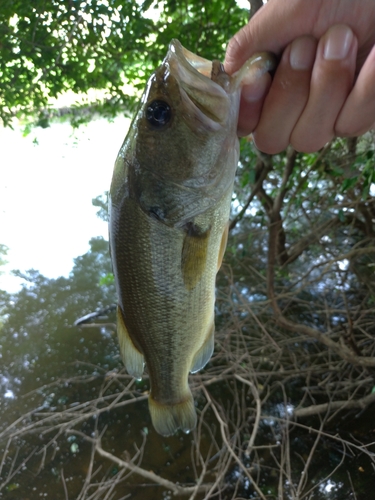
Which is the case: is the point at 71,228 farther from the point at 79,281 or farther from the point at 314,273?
the point at 314,273

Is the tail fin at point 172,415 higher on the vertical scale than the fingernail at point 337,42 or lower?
lower

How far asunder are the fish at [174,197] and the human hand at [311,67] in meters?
0.08

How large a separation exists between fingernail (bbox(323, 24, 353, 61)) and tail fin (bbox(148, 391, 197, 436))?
4.67 feet

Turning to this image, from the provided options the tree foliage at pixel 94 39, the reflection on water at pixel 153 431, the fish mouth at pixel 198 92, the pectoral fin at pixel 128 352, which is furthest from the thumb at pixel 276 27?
the tree foliage at pixel 94 39

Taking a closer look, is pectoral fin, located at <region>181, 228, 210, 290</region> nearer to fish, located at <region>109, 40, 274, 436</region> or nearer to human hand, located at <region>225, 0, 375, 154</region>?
fish, located at <region>109, 40, 274, 436</region>

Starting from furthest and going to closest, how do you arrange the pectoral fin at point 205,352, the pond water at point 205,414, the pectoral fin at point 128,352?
the pond water at point 205,414, the pectoral fin at point 205,352, the pectoral fin at point 128,352

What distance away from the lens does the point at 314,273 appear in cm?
498

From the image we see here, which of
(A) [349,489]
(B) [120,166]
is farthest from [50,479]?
(B) [120,166]

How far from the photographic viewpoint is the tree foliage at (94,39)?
3121 mm

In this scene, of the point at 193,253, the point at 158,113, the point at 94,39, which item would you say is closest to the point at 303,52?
the point at 158,113

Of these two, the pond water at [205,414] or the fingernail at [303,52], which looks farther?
the pond water at [205,414]

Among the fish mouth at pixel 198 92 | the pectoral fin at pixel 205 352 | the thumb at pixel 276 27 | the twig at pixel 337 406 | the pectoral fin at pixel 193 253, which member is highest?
the thumb at pixel 276 27

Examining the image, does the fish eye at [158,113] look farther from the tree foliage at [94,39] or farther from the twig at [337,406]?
the twig at [337,406]

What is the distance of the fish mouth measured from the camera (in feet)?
3.67
